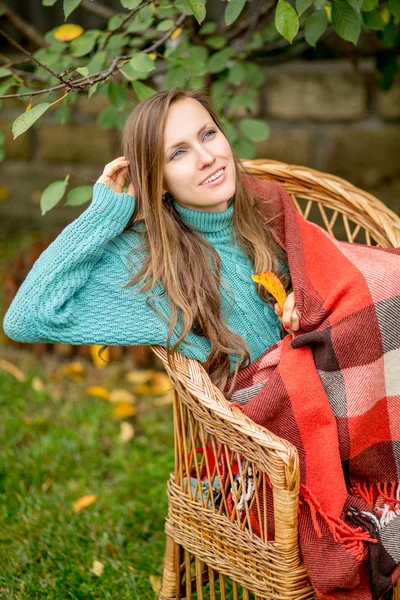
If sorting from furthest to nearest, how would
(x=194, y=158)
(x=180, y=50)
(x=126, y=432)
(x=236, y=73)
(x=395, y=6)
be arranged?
(x=126, y=432) → (x=236, y=73) → (x=180, y=50) → (x=395, y=6) → (x=194, y=158)

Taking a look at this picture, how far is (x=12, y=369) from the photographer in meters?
3.06

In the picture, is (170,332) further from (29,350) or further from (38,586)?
(29,350)

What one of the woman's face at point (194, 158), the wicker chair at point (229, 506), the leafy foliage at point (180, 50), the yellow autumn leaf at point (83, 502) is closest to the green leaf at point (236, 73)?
the leafy foliage at point (180, 50)

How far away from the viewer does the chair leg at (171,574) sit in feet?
5.93

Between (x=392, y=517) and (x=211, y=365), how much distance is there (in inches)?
20.7

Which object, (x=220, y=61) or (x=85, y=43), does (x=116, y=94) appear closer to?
(x=85, y=43)

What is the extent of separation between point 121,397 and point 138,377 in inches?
6.3

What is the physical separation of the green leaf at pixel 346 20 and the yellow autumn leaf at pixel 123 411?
1.57 metres

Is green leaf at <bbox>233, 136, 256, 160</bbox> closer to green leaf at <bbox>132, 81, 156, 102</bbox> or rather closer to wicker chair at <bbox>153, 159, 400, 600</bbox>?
green leaf at <bbox>132, 81, 156, 102</bbox>

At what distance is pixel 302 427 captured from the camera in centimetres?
155

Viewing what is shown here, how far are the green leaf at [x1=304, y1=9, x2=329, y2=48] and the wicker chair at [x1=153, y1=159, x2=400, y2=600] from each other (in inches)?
35.2

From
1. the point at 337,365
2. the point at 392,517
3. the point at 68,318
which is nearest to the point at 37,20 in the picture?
the point at 68,318

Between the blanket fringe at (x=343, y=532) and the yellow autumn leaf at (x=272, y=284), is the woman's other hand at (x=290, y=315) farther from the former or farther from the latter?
the blanket fringe at (x=343, y=532)

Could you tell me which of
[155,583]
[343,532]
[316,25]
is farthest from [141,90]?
[155,583]
